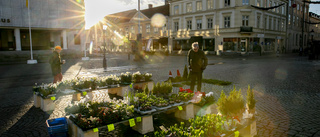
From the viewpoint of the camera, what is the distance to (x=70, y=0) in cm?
3797

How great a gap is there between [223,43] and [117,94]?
34.8 meters

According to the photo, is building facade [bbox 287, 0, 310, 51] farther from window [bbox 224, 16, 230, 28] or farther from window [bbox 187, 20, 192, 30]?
window [bbox 187, 20, 192, 30]

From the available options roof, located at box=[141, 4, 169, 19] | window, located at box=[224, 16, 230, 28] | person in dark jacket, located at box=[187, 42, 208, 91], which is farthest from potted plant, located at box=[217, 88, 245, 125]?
roof, located at box=[141, 4, 169, 19]

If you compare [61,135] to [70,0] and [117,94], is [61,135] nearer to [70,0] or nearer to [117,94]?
[117,94]

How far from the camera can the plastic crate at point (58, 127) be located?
4473 mm

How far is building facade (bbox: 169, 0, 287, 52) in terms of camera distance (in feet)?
Answer: 128

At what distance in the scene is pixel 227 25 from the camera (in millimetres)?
40094

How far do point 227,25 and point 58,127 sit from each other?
129 ft

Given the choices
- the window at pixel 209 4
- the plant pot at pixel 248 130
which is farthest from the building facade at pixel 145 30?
the plant pot at pixel 248 130

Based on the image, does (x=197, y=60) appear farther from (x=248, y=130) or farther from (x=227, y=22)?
(x=227, y=22)

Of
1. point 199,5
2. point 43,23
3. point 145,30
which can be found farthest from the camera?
point 145,30

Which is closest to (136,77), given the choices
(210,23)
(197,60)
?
(197,60)

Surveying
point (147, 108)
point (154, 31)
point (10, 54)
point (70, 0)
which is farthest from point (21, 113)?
point (154, 31)

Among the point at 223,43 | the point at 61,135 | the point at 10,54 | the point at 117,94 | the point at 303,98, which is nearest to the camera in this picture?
the point at 61,135
